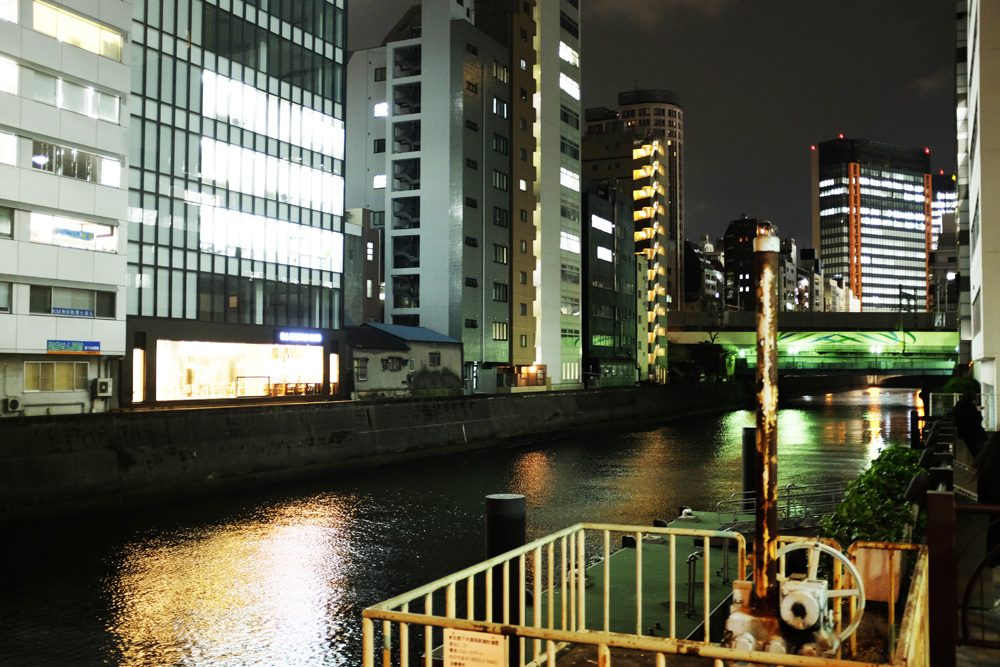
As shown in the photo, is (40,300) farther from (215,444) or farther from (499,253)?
(499,253)

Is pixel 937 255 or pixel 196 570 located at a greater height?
pixel 937 255

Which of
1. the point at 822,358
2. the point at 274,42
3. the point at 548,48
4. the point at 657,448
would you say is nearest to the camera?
the point at 274,42

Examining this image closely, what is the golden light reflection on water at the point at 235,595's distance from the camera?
14.5 metres

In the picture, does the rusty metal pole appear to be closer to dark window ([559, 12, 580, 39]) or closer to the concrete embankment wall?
the concrete embankment wall

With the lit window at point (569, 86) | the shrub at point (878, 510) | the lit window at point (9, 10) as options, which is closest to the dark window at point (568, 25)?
the lit window at point (569, 86)

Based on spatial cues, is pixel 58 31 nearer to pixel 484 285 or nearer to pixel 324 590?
pixel 324 590

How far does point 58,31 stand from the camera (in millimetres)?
33500

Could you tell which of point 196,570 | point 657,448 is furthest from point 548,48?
point 196,570

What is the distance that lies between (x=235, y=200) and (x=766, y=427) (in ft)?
140

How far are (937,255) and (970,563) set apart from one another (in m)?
126

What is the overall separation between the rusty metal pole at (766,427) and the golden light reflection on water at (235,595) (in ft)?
33.2

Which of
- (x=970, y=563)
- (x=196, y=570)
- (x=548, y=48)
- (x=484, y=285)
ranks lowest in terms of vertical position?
(x=196, y=570)

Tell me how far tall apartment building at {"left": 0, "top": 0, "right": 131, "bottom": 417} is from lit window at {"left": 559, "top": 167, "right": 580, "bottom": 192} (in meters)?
Answer: 51.7

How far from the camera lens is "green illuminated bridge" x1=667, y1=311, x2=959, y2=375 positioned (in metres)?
87.8
